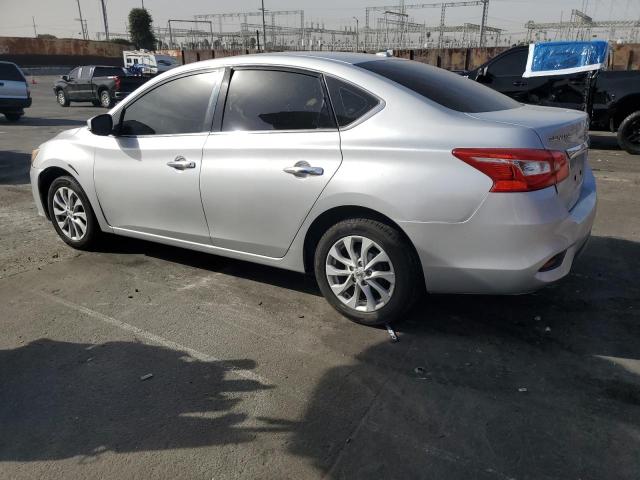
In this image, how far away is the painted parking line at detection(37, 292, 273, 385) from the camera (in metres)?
2.99

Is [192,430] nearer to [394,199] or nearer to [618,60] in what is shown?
[394,199]

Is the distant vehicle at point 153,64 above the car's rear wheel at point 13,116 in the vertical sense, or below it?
above

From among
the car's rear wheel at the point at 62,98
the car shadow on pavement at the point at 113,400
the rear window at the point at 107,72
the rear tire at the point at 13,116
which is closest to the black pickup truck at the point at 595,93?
the car shadow on pavement at the point at 113,400

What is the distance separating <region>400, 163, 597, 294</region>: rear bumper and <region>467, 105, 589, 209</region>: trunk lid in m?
0.14

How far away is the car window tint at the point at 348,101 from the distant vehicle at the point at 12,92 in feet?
52.0

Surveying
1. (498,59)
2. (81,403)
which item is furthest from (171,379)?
(498,59)

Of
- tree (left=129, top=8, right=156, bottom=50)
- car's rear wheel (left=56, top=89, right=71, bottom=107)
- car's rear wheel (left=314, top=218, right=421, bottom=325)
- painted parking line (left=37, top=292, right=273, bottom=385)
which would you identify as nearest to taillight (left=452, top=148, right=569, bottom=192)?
car's rear wheel (left=314, top=218, right=421, bottom=325)

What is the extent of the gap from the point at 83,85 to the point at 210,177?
21.0 metres

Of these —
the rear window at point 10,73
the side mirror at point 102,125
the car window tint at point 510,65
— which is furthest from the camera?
the rear window at point 10,73

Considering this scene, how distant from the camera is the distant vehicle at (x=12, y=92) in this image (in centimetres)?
1589

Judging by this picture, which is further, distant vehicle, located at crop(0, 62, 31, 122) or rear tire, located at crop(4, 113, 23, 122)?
rear tire, located at crop(4, 113, 23, 122)

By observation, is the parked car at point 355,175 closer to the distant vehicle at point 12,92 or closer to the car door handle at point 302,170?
the car door handle at point 302,170

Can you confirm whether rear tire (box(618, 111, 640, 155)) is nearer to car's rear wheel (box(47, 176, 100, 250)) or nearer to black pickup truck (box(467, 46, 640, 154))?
black pickup truck (box(467, 46, 640, 154))

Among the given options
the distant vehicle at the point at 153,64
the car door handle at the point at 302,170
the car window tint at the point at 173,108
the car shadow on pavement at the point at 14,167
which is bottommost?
the car shadow on pavement at the point at 14,167
